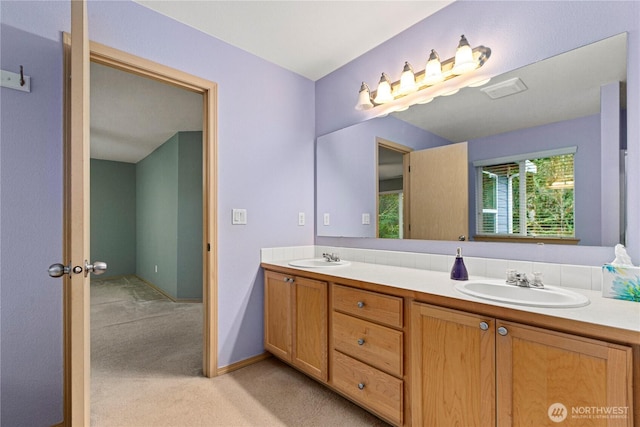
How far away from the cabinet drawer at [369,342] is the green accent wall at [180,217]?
3.25 meters

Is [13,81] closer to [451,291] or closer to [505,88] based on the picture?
[451,291]

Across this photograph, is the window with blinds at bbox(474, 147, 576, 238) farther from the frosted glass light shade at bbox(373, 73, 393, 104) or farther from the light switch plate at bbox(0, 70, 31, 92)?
the light switch plate at bbox(0, 70, 31, 92)

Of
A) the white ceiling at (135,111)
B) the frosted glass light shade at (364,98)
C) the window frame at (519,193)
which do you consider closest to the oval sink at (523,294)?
the window frame at (519,193)

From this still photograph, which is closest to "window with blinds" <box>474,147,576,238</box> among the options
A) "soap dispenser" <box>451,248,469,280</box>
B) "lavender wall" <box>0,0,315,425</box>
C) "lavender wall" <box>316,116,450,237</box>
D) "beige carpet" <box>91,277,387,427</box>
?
"soap dispenser" <box>451,248,469,280</box>

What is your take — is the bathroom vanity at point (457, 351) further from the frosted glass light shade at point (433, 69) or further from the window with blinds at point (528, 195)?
the frosted glass light shade at point (433, 69)

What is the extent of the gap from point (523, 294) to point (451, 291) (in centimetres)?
35

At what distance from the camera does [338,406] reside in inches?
70.0

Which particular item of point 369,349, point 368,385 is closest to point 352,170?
point 369,349

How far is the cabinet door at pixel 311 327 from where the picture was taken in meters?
1.84

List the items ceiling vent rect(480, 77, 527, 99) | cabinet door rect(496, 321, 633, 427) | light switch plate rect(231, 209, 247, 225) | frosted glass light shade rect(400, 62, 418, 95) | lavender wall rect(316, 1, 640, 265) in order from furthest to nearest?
light switch plate rect(231, 209, 247, 225), frosted glass light shade rect(400, 62, 418, 95), ceiling vent rect(480, 77, 527, 99), lavender wall rect(316, 1, 640, 265), cabinet door rect(496, 321, 633, 427)

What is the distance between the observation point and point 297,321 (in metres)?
2.04

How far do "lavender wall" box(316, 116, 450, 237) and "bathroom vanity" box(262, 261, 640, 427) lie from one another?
0.57 m

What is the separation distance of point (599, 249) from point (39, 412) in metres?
2.77

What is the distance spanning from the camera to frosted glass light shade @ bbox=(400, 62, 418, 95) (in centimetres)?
198
